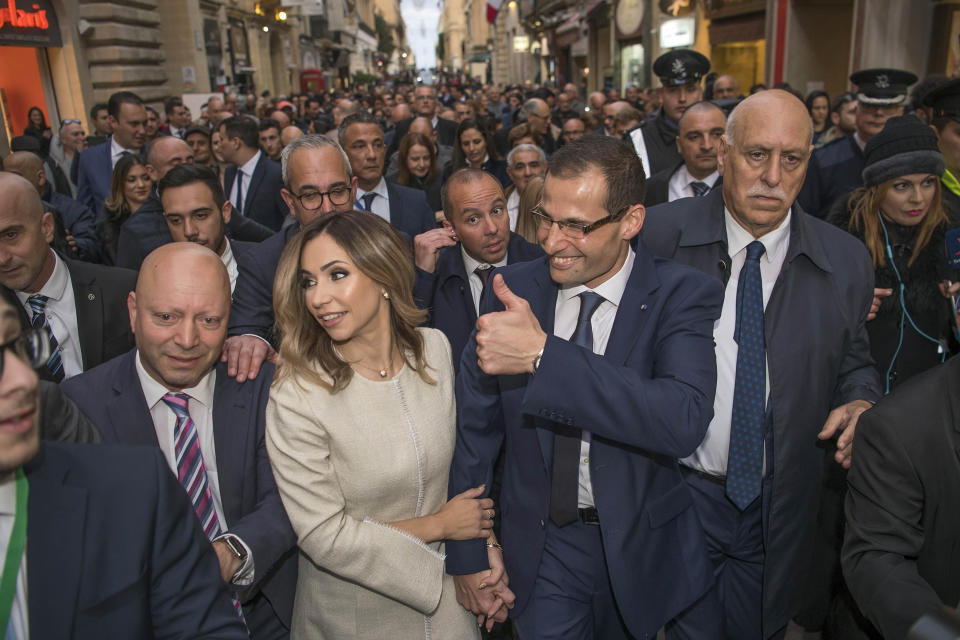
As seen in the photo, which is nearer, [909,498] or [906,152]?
[909,498]

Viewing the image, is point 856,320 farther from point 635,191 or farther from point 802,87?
point 802,87

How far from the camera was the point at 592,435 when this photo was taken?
224 centimetres

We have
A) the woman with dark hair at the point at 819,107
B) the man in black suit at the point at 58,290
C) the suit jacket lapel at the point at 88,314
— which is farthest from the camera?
the woman with dark hair at the point at 819,107

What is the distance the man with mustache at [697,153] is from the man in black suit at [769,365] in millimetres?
2074

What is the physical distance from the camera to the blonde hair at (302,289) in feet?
7.51

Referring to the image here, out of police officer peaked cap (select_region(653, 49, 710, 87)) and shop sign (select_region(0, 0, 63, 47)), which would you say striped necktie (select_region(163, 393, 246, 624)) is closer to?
police officer peaked cap (select_region(653, 49, 710, 87))

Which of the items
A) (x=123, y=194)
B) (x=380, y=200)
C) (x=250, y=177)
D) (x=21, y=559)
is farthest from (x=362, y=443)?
(x=250, y=177)

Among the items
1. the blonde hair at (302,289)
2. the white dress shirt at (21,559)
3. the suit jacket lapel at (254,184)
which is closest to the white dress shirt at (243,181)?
the suit jacket lapel at (254,184)

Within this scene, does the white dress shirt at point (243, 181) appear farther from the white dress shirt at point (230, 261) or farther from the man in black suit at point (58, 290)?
the man in black suit at point (58, 290)

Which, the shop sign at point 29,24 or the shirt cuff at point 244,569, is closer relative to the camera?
the shirt cuff at point 244,569

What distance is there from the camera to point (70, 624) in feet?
4.58

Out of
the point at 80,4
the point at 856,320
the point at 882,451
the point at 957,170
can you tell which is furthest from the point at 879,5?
the point at 80,4

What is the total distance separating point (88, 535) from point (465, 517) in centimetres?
122

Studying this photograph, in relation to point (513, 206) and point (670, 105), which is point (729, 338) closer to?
point (513, 206)
